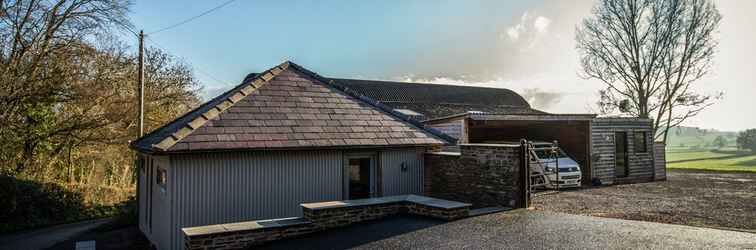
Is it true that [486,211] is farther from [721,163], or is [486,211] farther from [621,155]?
[721,163]

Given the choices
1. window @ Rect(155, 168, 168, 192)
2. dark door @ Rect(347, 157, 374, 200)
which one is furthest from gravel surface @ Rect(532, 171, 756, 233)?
window @ Rect(155, 168, 168, 192)

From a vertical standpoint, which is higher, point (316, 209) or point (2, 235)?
point (316, 209)

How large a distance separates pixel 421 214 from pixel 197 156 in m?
4.68

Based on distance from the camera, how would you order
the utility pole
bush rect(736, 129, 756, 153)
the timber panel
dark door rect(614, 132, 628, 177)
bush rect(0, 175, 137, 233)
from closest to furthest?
1. bush rect(0, 175, 137, 233)
2. the utility pole
3. the timber panel
4. dark door rect(614, 132, 628, 177)
5. bush rect(736, 129, 756, 153)

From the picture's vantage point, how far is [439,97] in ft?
98.9

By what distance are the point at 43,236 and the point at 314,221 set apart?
10498 mm

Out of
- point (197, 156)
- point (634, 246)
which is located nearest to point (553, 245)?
point (634, 246)

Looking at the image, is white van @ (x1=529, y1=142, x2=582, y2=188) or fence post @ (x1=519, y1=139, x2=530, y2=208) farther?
white van @ (x1=529, y1=142, x2=582, y2=188)

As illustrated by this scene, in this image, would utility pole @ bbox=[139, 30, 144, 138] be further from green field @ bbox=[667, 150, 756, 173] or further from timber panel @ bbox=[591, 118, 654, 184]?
green field @ bbox=[667, 150, 756, 173]

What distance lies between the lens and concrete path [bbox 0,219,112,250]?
39.6 ft

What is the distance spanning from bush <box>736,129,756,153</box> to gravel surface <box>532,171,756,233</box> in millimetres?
35627

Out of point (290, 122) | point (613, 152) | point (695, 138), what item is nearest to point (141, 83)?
point (290, 122)

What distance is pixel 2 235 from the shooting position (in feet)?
45.8

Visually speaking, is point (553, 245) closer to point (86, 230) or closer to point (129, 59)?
point (86, 230)
